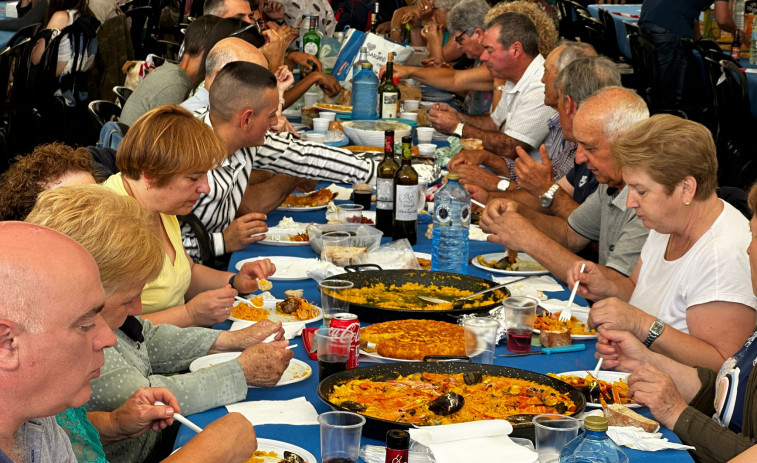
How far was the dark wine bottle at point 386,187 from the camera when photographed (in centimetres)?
335

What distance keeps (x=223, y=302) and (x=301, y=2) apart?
17.5 feet

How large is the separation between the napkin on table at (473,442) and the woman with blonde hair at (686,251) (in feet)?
2.54

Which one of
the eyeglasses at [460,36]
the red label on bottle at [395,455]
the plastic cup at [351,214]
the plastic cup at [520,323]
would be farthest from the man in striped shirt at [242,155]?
the eyeglasses at [460,36]

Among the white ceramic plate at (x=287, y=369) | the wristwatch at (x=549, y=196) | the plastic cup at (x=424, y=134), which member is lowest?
the white ceramic plate at (x=287, y=369)

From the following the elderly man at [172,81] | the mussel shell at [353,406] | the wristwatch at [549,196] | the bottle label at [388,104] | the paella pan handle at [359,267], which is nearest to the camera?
the mussel shell at [353,406]

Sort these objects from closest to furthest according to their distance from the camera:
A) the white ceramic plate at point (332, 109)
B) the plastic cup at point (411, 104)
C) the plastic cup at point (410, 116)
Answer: the plastic cup at point (410, 116)
the white ceramic plate at point (332, 109)
the plastic cup at point (411, 104)

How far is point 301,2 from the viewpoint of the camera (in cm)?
738

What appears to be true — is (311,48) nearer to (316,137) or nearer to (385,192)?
(316,137)

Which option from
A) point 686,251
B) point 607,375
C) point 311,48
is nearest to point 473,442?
point 607,375

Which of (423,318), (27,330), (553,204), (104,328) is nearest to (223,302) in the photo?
(423,318)

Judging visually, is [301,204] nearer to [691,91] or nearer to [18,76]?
[18,76]

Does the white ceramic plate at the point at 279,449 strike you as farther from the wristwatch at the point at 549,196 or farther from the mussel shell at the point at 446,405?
the wristwatch at the point at 549,196

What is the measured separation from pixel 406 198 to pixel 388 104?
2255mm

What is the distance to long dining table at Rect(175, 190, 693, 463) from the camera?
182 cm
